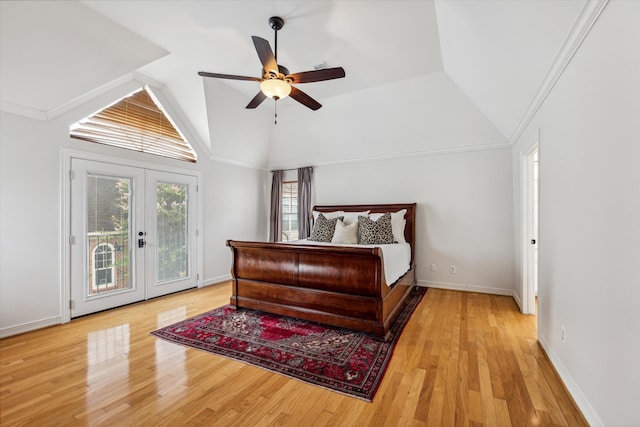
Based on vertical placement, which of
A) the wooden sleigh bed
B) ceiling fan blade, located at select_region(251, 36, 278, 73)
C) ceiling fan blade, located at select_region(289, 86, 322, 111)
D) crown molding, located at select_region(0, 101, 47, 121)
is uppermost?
ceiling fan blade, located at select_region(251, 36, 278, 73)

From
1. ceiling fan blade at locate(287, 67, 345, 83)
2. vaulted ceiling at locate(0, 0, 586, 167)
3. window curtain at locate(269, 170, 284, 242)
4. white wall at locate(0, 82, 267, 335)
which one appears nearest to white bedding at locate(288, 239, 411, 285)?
ceiling fan blade at locate(287, 67, 345, 83)

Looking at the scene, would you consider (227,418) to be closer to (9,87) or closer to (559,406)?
(559,406)

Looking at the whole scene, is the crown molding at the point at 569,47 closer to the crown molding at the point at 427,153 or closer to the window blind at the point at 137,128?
the crown molding at the point at 427,153

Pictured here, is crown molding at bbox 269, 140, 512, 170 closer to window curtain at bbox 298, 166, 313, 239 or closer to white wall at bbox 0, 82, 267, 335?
window curtain at bbox 298, 166, 313, 239

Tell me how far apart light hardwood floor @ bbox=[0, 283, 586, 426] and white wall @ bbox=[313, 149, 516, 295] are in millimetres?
1500

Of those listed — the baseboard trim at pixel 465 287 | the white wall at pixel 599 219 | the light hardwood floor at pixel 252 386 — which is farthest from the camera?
the baseboard trim at pixel 465 287

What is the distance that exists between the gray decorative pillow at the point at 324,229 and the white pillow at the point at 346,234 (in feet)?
0.43

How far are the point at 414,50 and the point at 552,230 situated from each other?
2.36 metres

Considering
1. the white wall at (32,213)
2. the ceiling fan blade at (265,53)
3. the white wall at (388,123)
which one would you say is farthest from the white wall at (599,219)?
the white wall at (32,213)

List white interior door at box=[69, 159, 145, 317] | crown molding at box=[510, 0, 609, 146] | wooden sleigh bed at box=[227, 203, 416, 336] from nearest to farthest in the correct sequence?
crown molding at box=[510, 0, 609, 146] < wooden sleigh bed at box=[227, 203, 416, 336] < white interior door at box=[69, 159, 145, 317]

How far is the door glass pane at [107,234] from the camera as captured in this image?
341 centimetres

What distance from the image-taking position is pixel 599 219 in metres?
1.50

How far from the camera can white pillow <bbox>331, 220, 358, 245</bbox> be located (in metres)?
4.27

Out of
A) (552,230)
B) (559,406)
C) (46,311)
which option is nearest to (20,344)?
(46,311)
